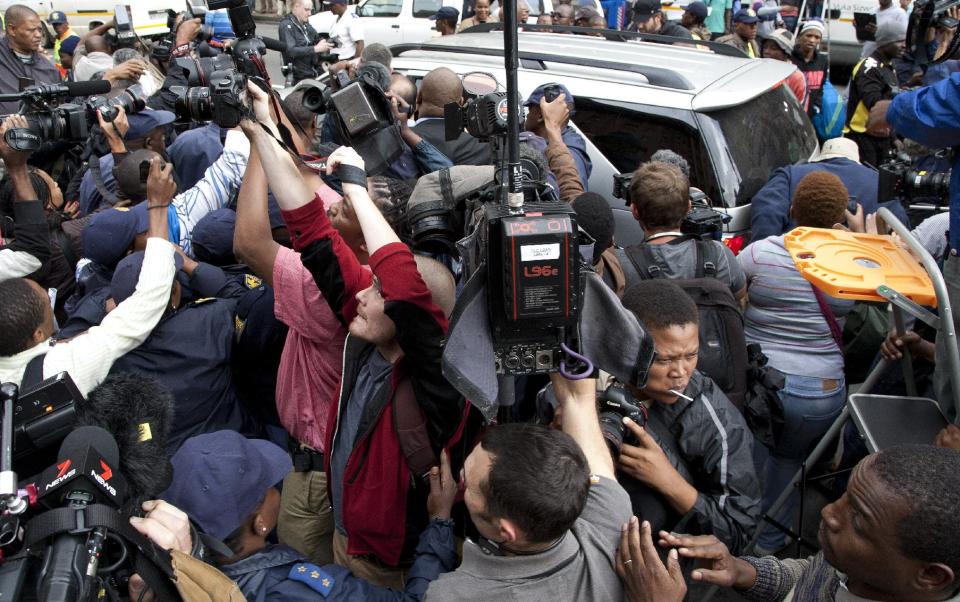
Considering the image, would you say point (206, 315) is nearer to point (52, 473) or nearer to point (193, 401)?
point (193, 401)

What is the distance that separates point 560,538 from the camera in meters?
1.80

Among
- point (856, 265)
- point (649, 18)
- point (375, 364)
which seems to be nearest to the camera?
point (375, 364)

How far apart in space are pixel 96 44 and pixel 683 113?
254 inches

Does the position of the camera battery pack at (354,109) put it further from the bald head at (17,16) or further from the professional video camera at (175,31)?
the bald head at (17,16)

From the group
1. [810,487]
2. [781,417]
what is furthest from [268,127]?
[810,487]

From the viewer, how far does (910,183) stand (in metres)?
3.24

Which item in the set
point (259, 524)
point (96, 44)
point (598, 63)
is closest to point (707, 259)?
point (259, 524)

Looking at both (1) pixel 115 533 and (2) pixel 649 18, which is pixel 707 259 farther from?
(2) pixel 649 18

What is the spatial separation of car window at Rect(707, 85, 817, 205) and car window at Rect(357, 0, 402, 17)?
8216 millimetres

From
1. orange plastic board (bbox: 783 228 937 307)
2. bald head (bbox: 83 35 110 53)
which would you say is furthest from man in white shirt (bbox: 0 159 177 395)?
bald head (bbox: 83 35 110 53)

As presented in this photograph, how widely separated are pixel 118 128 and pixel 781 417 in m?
3.90

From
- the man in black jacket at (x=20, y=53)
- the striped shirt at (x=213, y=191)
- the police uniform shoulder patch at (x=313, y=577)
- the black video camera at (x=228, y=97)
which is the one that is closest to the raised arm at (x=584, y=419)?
the police uniform shoulder patch at (x=313, y=577)

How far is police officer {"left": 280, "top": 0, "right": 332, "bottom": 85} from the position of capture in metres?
9.29

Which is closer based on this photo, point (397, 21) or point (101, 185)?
point (101, 185)
